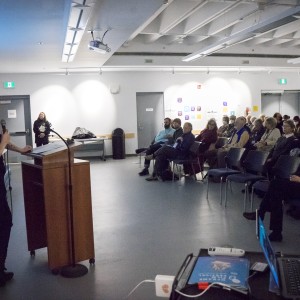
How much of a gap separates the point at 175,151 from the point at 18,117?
629 cm

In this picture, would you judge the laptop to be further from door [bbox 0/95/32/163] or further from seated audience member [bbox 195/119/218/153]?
door [bbox 0/95/32/163]

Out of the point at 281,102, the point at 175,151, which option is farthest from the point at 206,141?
the point at 281,102

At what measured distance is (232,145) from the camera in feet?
24.3

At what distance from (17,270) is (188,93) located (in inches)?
411

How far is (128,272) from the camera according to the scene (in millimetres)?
3361

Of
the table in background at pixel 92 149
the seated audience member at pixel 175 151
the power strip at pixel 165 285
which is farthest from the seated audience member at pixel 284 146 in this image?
the table in background at pixel 92 149

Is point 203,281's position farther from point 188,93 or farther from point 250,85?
point 250,85

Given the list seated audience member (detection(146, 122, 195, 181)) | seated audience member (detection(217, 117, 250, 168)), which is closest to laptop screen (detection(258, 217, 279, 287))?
seated audience member (detection(217, 117, 250, 168))

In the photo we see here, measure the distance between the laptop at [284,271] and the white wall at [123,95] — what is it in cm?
1106

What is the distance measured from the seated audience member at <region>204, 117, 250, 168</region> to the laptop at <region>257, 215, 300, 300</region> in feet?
18.0

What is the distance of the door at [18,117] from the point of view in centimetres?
1202

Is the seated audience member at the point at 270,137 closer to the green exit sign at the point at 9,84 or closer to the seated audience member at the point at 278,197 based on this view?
the seated audience member at the point at 278,197

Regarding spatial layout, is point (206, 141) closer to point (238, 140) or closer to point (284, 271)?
point (238, 140)

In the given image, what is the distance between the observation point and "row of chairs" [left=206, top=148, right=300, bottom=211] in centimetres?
479
